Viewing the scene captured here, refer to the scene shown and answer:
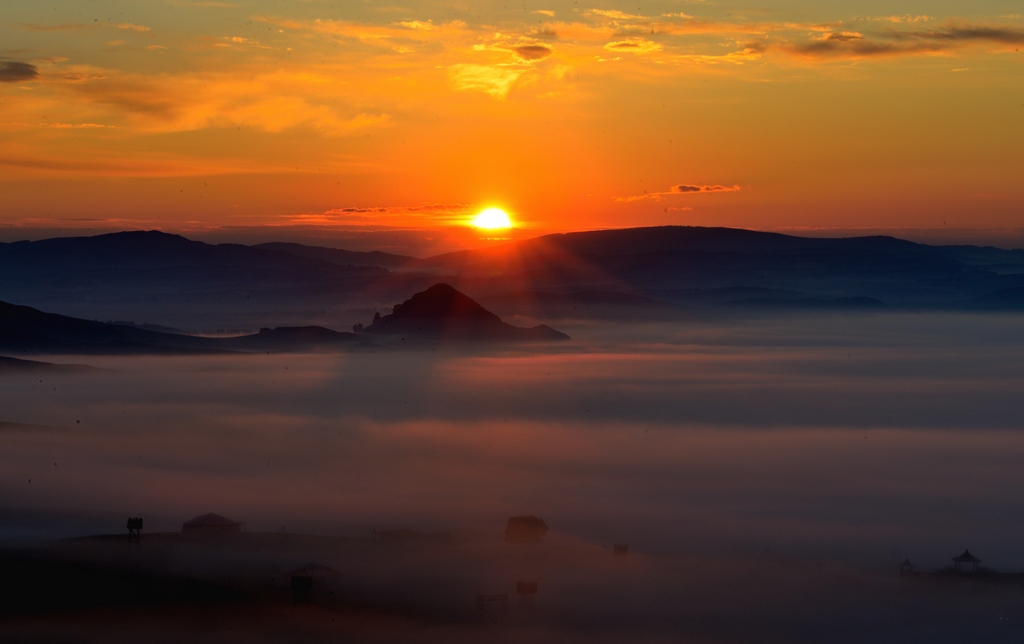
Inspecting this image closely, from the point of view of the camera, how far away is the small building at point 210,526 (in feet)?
273

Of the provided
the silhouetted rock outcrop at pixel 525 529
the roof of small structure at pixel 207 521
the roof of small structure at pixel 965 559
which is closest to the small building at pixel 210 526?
the roof of small structure at pixel 207 521

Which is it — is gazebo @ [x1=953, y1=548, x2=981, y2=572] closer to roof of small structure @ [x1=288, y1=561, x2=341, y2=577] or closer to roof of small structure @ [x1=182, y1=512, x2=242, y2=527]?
roof of small structure @ [x1=288, y1=561, x2=341, y2=577]

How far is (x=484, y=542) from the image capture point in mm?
94750

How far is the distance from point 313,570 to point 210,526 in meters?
17.0

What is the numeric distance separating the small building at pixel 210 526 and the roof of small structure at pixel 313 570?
44.8ft

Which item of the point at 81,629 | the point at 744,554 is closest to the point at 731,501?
the point at 744,554

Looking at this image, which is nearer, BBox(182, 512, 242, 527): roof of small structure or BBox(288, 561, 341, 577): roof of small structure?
BBox(288, 561, 341, 577): roof of small structure

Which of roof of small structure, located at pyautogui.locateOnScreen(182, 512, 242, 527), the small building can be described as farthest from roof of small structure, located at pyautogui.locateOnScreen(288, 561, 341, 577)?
roof of small structure, located at pyautogui.locateOnScreen(182, 512, 242, 527)

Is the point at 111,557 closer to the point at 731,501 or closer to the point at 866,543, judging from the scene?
the point at 866,543

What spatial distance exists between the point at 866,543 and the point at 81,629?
273 feet

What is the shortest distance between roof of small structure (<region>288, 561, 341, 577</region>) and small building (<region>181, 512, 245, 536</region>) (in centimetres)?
1365

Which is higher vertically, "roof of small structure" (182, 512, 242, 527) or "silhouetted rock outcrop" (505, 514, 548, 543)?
"silhouetted rock outcrop" (505, 514, 548, 543)

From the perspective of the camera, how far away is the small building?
273 feet

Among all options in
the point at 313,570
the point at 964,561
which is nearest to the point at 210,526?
the point at 313,570
